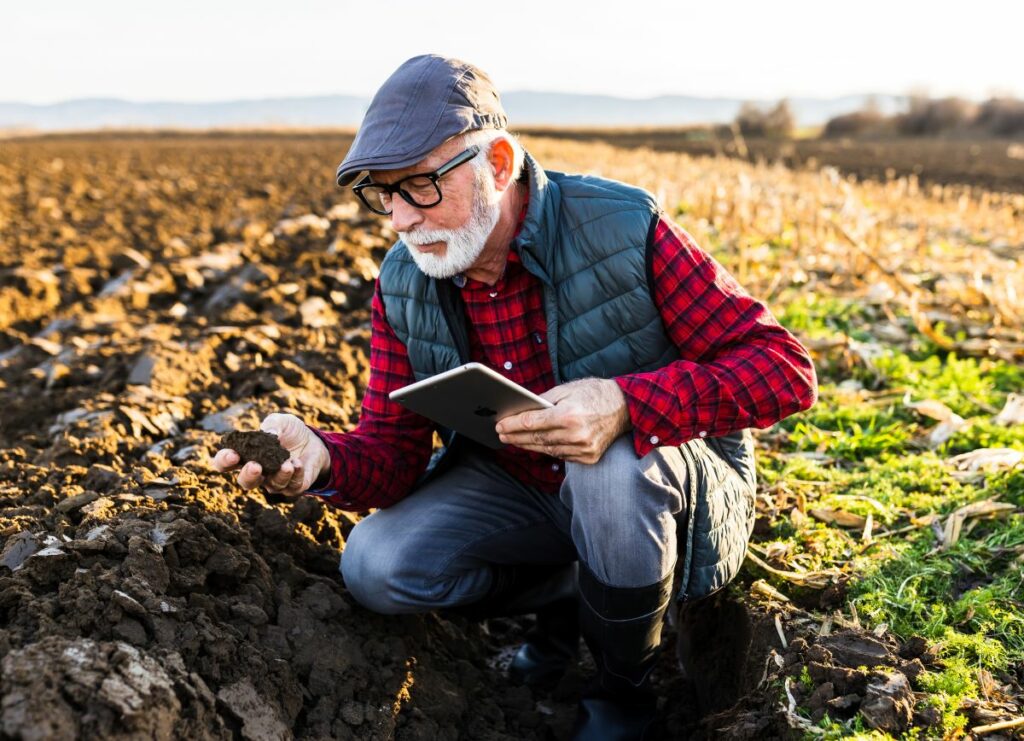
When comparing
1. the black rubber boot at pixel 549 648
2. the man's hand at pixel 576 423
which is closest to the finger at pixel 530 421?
the man's hand at pixel 576 423

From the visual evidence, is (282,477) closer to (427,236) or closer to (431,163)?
(427,236)

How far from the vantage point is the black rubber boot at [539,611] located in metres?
2.93

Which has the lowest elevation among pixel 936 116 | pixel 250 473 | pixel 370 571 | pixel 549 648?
pixel 549 648

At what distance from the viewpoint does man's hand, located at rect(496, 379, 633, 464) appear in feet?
7.12

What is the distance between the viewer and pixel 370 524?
2.73 meters

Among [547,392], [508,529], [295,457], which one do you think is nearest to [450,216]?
[547,392]

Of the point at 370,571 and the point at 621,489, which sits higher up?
the point at 621,489

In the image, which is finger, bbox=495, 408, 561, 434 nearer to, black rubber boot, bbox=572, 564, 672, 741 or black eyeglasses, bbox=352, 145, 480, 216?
black rubber boot, bbox=572, 564, 672, 741

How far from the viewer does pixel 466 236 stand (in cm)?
241

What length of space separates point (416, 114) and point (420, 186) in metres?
0.19

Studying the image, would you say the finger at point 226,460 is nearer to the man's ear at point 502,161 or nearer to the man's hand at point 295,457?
the man's hand at point 295,457

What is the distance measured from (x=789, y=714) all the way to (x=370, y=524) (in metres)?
1.30

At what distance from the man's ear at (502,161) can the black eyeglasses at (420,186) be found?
7 centimetres

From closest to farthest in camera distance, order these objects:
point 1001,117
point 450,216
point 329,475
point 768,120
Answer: point 450,216 < point 329,475 < point 1001,117 < point 768,120
